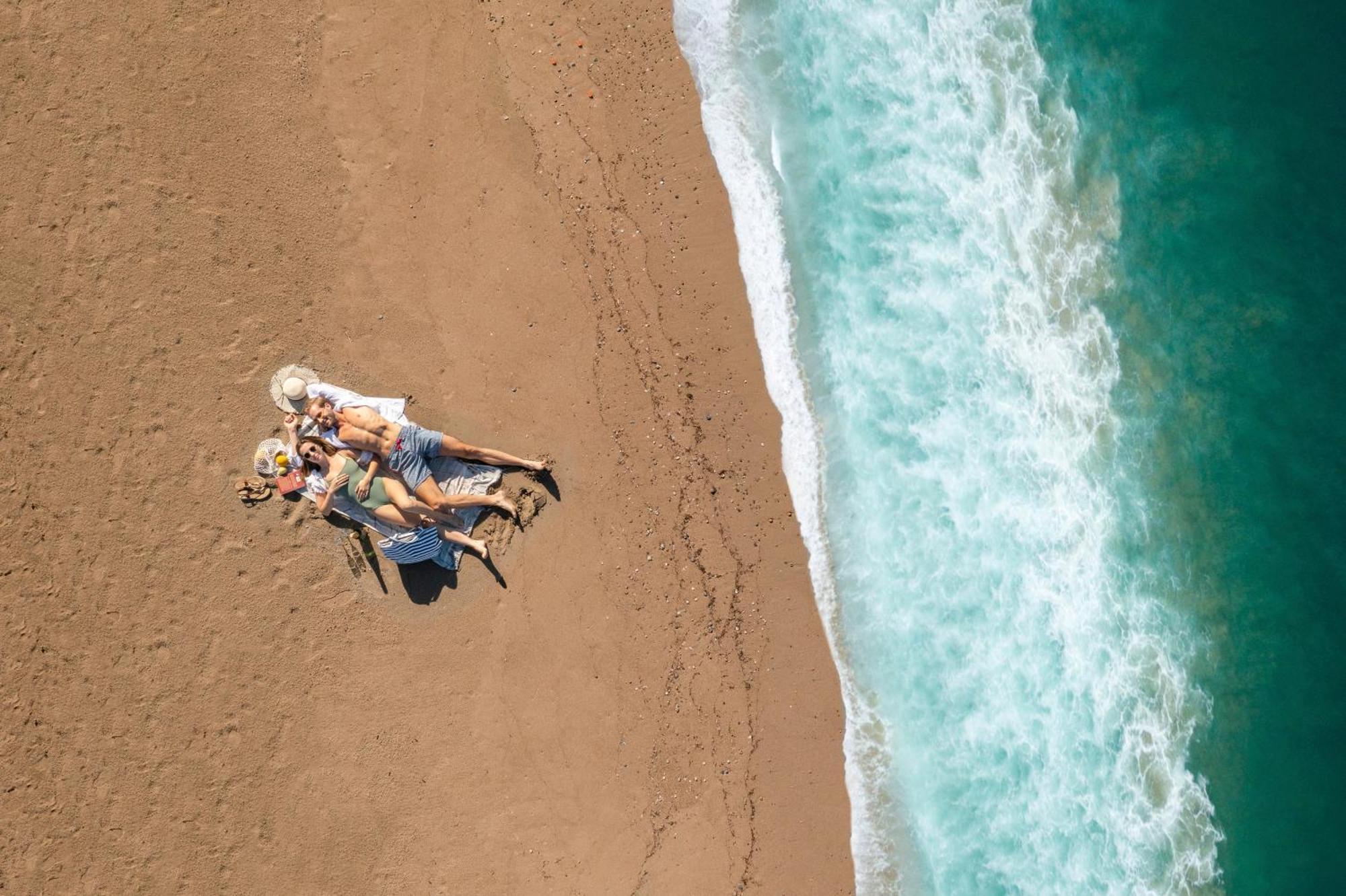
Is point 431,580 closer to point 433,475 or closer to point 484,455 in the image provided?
point 433,475

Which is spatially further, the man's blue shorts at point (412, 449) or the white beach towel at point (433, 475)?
the white beach towel at point (433, 475)

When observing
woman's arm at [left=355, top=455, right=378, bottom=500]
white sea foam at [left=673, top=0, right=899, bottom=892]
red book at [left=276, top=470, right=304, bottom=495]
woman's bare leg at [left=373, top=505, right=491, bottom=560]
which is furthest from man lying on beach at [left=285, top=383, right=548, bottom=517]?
white sea foam at [left=673, top=0, right=899, bottom=892]

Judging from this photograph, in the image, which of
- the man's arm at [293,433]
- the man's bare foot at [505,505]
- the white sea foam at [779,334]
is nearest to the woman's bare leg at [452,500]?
the man's bare foot at [505,505]

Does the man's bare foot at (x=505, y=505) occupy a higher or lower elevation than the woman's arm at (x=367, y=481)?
lower

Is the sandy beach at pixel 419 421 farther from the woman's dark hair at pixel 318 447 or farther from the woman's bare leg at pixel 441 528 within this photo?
the woman's dark hair at pixel 318 447

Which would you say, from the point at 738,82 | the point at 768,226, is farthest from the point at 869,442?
the point at 738,82

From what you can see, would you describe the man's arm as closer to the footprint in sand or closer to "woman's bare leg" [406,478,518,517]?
"woman's bare leg" [406,478,518,517]
